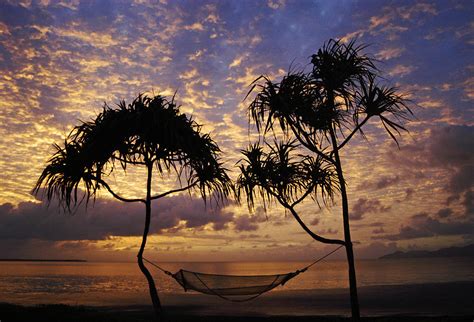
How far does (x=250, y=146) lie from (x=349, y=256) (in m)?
3.16

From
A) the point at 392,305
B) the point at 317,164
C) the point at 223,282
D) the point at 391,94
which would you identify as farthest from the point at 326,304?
the point at 391,94

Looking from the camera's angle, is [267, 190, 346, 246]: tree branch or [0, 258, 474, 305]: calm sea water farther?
[0, 258, 474, 305]: calm sea water

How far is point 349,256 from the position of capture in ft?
26.5

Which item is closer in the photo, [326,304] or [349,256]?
[349,256]

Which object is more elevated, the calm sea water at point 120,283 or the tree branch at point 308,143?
the tree branch at point 308,143

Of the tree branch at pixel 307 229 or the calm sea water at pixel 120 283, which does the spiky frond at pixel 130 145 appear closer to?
the tree branch at pixel 307 229

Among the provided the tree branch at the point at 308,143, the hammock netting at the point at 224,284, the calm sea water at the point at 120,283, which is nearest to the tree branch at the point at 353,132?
the tree branch at the point at 308,143

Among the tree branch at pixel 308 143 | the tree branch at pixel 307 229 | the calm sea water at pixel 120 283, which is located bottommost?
the calm sea water at pixel 120 283

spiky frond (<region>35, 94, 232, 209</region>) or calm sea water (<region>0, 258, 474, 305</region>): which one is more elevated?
spiky frond (<region>35, 94, 232, 209</region>)

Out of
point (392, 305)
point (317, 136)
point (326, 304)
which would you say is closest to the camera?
point (317, 136)

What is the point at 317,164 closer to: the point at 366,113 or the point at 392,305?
the point at 366,113

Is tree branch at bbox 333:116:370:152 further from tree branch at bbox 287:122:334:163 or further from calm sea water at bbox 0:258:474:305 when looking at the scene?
calm sea water at bbox 0:258:474:305

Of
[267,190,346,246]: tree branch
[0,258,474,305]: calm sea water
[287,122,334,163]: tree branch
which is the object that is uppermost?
[287,122,334,163]: tree branch

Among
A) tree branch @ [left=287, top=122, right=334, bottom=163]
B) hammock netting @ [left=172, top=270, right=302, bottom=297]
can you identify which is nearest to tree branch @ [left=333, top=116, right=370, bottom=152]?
tree branch @ [left=287, top=122, right=334, bottom=163]
